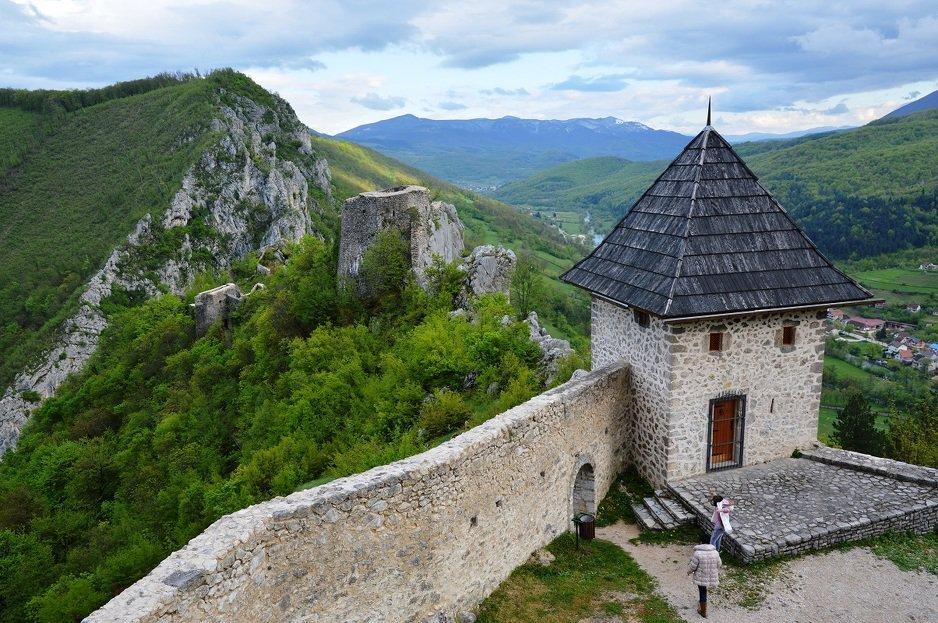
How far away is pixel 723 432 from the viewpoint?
1073cm

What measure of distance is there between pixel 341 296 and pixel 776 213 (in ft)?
47.3

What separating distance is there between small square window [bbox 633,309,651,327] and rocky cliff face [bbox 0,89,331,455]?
37.3 meters

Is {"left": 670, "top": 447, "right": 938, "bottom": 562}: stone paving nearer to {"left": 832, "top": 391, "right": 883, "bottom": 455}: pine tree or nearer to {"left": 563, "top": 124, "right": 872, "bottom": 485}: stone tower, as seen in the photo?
{"left": 563, "top": 124, "right": 872, "bottom": 485}: stone tower

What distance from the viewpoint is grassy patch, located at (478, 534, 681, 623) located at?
7.81m

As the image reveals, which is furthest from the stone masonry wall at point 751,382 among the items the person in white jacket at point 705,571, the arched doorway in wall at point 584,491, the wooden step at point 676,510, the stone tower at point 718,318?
the person in white jacket at point 705,571

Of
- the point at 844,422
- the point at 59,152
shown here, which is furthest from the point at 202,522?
the point at 59,152

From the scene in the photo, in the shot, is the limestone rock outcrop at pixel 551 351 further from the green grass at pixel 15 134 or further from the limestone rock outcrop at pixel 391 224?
the green grass at pixel 15 134

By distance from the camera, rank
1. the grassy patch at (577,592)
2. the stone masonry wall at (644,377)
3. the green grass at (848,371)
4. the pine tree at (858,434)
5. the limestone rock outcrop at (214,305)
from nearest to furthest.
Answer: the grassy patch at (577,592), the stone masonry wall at (644,377), the pine tree at (858,434), the limestone rock outcrop at (214,305), the green grass at (848,371)

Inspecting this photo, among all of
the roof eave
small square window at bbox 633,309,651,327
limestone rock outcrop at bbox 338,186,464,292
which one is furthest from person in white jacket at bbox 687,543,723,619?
limestone rock outcrop at bbox 338,186,464,292

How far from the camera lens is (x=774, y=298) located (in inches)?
394

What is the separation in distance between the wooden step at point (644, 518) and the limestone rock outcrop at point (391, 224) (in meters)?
11.2

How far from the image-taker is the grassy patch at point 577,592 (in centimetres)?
781

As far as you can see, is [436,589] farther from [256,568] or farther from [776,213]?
[776,213]

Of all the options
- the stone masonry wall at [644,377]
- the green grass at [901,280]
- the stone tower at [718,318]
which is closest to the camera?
the stone tower at [718,318]
